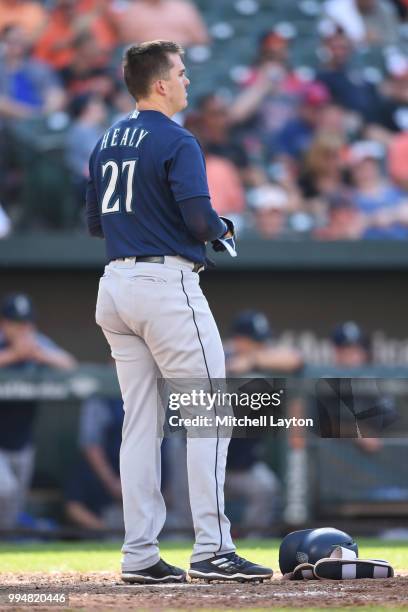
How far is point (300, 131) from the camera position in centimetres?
1113

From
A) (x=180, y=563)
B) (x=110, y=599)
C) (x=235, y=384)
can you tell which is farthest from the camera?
(x=180, y=563)

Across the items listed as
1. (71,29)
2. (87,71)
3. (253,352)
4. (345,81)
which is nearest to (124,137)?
(253,352)

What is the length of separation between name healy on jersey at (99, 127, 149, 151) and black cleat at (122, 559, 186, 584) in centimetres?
143

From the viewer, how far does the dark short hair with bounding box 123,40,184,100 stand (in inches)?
161

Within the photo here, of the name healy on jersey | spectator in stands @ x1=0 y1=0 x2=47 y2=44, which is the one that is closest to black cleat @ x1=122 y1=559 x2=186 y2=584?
the name healy on jersey

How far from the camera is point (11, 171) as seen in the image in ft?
34.8

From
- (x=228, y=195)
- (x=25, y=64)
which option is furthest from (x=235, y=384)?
(x=25, y=64)

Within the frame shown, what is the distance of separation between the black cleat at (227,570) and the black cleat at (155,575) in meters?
0.08

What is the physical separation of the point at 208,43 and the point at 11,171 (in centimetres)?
270

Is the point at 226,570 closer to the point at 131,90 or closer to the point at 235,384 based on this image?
the point at 235,384

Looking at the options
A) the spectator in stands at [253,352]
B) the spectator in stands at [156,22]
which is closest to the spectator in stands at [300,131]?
the spectator in stands at [156,22]

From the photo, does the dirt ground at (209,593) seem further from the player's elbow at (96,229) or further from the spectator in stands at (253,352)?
the spectator in stands at (253,352)

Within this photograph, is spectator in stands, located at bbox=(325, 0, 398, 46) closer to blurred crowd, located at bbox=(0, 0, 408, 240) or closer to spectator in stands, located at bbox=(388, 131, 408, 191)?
blurred crowd, located at bbox=(0, 0, 408, 240)

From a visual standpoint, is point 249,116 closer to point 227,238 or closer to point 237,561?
point 227,238
